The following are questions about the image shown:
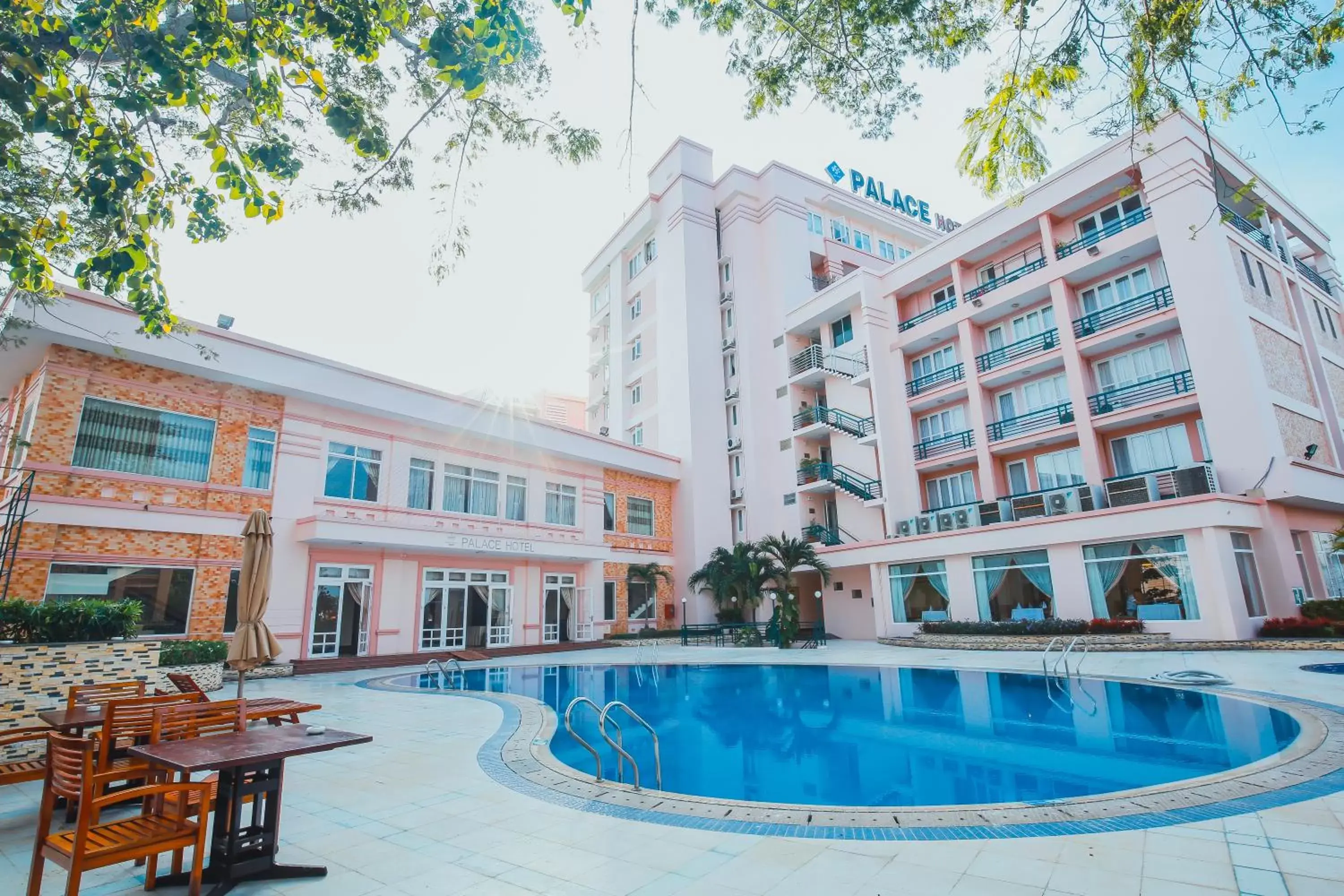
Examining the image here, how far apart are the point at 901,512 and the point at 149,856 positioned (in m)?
21.1

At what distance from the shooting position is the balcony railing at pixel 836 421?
23422 millimetres

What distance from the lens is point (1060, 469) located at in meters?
19.3

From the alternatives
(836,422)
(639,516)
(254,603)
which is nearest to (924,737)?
(254,603)

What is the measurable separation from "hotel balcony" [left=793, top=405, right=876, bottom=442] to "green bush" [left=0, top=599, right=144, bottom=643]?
792 inches

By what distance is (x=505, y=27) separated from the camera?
4.03 metres

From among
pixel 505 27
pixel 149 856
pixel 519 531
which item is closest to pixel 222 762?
pixel 149 856

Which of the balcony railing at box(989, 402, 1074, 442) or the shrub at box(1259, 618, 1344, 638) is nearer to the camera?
the shrub at box(1259, 618, 1344, 638)

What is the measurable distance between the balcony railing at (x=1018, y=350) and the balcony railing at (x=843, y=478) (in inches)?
203

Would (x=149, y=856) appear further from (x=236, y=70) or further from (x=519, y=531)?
(x=519, y=531)

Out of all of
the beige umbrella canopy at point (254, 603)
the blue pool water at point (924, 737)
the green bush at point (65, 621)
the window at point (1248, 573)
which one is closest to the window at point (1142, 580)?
the window at point (1248, 573)

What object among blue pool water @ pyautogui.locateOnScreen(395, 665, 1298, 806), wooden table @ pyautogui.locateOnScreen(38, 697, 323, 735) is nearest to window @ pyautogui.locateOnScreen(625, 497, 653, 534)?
blue pool water @ pyautogui.locateOnScreen(395, 665, 1298, 806)

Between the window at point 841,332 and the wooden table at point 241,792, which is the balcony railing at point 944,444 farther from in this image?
the wooden table at point 241,792

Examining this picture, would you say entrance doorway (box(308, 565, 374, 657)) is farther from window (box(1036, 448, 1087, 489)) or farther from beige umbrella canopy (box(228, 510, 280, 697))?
window (box(1036, 448, 1087, 489))

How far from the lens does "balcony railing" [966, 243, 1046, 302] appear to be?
20.0m
